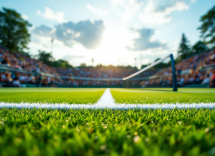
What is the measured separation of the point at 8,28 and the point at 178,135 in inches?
1412

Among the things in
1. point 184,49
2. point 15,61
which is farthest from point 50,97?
point 184,49

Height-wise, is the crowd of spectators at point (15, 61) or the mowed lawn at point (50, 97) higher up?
the crowd of spectators at point (15, 61)

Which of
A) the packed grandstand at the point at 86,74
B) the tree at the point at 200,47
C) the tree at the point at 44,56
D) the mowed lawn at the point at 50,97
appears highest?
the tree at the point at 200,47

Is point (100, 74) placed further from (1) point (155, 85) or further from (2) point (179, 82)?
(2) point (179, 82)

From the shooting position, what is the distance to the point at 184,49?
155 ft

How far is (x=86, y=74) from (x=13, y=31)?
62.9 feet

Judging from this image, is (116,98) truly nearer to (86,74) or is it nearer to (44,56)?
(86,74)

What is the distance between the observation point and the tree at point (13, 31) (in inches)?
1033

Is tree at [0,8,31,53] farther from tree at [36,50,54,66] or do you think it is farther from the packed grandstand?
tree at [36,50,54,66]

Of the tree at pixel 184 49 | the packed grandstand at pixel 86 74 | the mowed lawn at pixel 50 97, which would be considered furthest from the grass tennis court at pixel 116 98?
the tree at pixel 184 49

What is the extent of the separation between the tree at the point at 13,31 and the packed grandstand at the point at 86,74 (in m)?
6.20

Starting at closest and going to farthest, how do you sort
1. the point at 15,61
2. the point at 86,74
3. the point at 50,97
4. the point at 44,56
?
the point at 50,97
the point at 15,61
the point at 86,74
the point at 44,56

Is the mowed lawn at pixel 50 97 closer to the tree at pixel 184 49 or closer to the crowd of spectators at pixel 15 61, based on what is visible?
the crowd of spectators at pixel 15 61

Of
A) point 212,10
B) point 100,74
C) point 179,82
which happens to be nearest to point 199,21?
point 212,10
